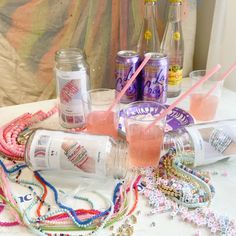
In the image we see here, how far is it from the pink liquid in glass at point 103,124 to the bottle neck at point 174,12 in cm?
38

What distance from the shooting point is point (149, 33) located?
3.20ft

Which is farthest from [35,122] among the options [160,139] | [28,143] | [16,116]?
[160,139]

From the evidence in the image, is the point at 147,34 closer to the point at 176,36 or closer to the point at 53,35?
the point at 176,36

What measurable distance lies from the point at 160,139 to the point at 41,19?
45 centimetres

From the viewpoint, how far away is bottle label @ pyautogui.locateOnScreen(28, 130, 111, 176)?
61 cm

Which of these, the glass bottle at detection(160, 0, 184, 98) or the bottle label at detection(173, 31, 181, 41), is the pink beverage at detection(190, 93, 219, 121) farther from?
the bottle label at detection(173, 31, 181, 41)

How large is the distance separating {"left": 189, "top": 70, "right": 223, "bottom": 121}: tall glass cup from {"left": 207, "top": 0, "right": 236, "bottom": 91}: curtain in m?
0.16

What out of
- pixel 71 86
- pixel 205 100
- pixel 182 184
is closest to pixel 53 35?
pixel 71 86

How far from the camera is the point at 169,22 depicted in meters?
1.00

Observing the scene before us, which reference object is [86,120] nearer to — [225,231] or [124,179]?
[124,179]

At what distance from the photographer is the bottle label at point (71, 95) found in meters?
0.75

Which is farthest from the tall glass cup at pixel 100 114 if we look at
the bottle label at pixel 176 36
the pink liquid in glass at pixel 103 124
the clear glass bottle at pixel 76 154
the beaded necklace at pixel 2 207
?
the bottle label at pixel 176 36

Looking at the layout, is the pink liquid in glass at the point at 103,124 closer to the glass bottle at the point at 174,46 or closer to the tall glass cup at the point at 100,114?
the tall glass cup at the point at 100,114

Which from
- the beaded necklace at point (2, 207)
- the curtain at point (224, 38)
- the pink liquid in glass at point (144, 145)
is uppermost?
the curtain at point (224, 38)
